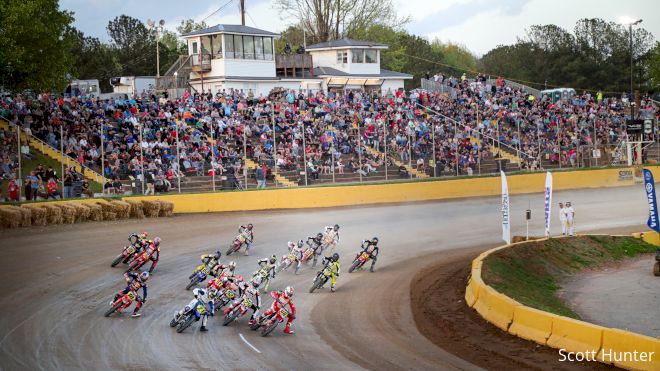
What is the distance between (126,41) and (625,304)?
75.9 metres

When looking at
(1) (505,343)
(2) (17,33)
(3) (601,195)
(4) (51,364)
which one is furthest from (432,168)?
(4) (51,364)

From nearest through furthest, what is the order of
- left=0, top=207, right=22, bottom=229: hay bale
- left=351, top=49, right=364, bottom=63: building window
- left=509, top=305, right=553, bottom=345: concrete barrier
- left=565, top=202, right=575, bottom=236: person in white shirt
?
1. left=509, top=305, right=553, bottom=345: concrete barrier
2. left=0, top=207, right=22, bottom=229: hay bale
3. left=565, top=202, right=575, bottom=236: person in white shirt
4. left=351, top=49, right=364, bottom=63: building window

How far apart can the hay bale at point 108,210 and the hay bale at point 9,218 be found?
3.42 meters

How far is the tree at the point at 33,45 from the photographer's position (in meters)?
41.7

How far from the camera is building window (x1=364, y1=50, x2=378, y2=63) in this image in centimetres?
6725

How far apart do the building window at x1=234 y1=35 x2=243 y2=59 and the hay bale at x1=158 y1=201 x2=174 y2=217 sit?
2390 cm

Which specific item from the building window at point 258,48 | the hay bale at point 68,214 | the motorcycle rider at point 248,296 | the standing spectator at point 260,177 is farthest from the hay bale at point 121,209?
the building window at point 258,48

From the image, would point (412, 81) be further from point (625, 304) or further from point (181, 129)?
point (625, 304)

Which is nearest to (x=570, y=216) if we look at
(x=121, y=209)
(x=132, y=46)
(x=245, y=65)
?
(x=121, y=209)

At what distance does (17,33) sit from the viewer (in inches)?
1657

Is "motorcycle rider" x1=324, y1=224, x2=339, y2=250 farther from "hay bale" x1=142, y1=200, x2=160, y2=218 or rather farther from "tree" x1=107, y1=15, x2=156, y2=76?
"tree" x1=107, y1=15, x2=156, y2=76

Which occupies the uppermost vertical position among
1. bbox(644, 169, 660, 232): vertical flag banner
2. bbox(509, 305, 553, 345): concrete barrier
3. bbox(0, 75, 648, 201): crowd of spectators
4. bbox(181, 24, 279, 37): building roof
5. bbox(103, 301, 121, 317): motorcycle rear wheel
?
bbox(181, 24, 279, 37): building roof

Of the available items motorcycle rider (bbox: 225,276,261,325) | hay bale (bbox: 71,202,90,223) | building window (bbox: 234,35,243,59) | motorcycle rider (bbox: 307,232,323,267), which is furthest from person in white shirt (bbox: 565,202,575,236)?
building window (bbox: 234,35,243,59)

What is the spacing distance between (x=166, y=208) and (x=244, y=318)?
17.0 meters
